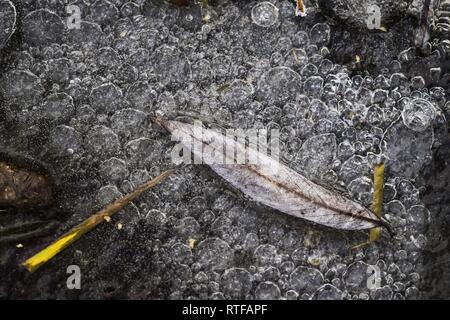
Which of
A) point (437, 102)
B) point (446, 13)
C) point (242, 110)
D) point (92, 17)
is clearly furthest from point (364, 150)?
point (92, 17)

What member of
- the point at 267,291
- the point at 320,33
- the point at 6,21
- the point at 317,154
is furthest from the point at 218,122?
the point at 6,21

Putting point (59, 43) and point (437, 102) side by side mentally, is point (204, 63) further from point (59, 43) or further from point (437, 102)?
point (437, 102)

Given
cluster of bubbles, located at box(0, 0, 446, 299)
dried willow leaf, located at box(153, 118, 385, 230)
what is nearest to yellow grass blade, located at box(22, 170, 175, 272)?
cluster of bubbles, located at box(0, 0, 446, 299)

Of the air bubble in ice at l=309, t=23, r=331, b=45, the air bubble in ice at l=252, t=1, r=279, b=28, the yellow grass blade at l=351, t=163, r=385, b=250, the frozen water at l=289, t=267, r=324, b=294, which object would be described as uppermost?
the air bubble in ice at l=252, t=1, r=279, b=28

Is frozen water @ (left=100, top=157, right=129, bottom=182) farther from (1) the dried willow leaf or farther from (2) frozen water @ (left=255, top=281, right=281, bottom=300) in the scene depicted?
(2) frozen water @ (left=255, top=281, right=281, bottom=300)

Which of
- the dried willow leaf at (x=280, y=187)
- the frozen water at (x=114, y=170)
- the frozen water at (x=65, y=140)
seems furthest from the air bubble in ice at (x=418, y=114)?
the frozen water at (x=65, y=140)

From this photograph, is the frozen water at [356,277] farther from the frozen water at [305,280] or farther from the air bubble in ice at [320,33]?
the air bubble in ice at [320,33]
